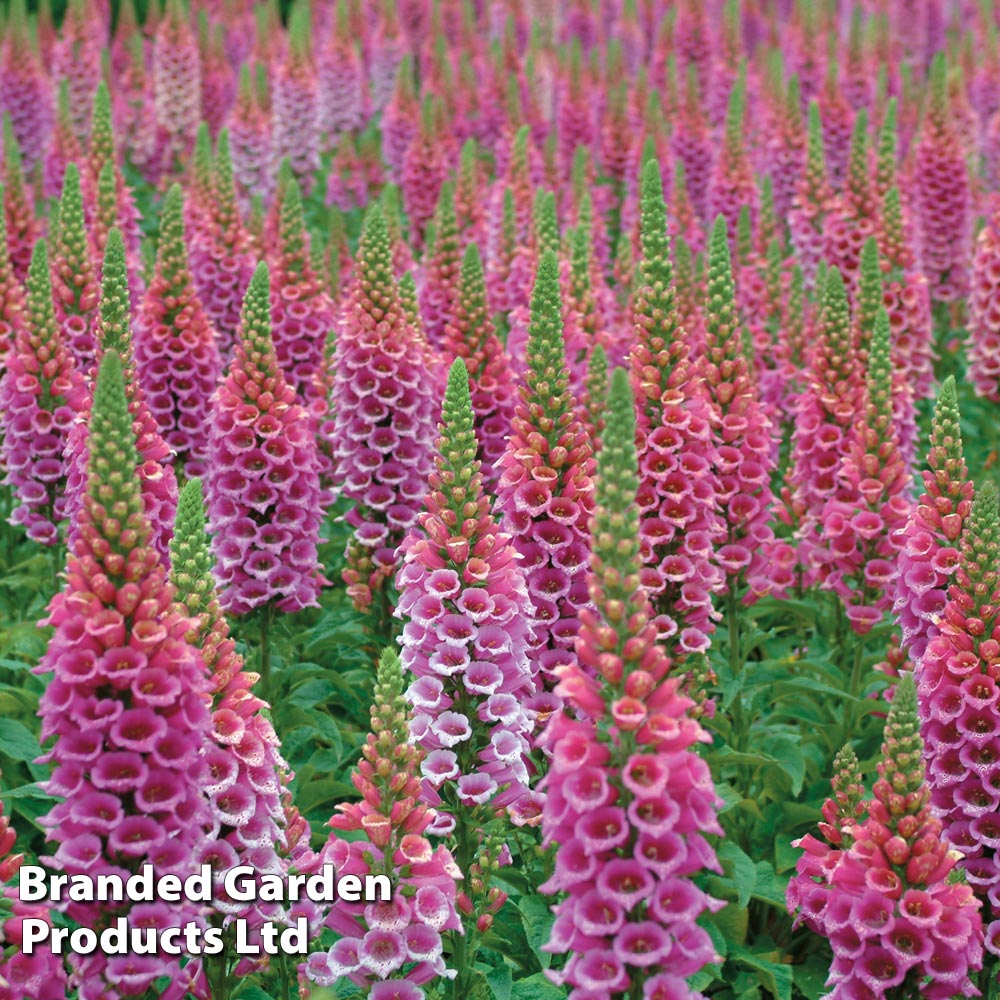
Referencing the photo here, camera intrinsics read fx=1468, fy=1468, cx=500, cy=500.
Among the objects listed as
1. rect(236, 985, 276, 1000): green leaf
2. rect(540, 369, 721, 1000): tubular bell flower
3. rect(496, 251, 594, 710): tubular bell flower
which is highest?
rect(496, 251, 594, 710): tubular bell flower

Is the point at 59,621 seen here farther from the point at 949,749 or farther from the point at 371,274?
the point at 371,274

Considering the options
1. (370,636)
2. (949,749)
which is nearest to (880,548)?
(949,749)

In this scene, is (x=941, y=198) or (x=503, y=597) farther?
(x=941, y=198)

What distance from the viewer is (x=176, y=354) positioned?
906cm

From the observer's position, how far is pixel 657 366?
23.1 feet

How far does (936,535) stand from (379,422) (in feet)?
10.7

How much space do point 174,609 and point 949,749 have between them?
3.04 m

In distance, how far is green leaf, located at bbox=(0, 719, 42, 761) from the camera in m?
7.07

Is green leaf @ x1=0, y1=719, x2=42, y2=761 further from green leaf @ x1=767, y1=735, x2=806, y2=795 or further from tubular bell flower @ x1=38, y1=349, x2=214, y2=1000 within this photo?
green leaf @ x1=767, y1=735, x2=806, y2=795

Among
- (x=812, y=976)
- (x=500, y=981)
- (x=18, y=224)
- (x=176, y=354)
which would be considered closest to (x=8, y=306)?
(x=176, y=354)

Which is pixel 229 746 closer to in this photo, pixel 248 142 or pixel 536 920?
pixel 536 920

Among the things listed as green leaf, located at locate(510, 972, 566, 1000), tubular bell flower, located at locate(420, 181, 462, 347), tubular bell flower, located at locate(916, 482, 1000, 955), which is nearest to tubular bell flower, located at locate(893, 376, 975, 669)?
tubular bell flower, located at locate(916, 482, 1000, 955)

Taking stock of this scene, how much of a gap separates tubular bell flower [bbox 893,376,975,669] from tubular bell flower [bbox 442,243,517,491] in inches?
113

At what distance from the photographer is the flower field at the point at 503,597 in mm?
4551
